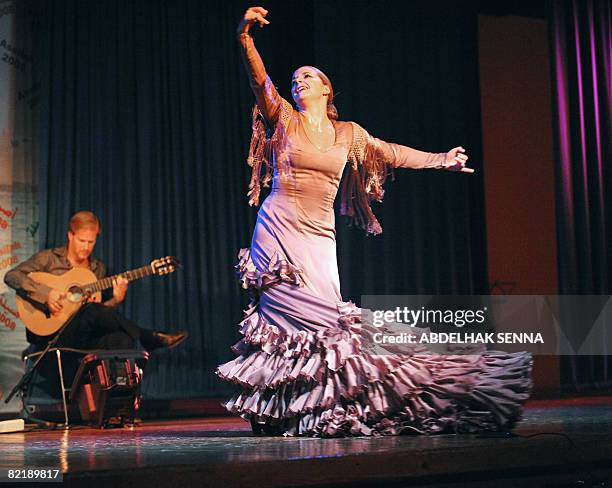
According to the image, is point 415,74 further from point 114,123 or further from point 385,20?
point 114,123

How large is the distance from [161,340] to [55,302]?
64 cm

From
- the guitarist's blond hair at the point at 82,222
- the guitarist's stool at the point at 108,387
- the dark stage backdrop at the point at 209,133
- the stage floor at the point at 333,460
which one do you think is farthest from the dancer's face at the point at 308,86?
the dark stage backdrop at the point at 209,133

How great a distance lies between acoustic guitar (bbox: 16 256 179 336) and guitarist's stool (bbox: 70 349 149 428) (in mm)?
516

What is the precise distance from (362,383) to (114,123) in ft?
11.0

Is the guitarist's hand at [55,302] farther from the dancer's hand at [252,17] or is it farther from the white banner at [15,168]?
the dancer's hand at [252,17]

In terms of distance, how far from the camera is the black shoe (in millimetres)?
5332

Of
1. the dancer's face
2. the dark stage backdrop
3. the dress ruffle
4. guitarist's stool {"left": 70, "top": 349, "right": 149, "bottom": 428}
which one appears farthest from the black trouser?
the dancer's face

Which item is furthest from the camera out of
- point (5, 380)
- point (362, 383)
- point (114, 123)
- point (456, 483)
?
point (114, 123)

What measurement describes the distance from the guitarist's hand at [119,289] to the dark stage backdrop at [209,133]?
763 millimetres

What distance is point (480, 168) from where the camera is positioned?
23.3 feet

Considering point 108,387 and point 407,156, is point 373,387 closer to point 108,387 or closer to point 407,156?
point 407,156

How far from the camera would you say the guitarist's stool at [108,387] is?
4488mm

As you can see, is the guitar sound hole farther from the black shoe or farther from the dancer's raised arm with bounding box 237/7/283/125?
the dancer's raised arm with bounding box 237/7/283/125

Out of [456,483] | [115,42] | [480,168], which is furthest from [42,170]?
[456,483]
